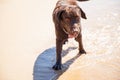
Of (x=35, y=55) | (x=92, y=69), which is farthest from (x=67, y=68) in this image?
(x=35, y=55)

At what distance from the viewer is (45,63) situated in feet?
18.2

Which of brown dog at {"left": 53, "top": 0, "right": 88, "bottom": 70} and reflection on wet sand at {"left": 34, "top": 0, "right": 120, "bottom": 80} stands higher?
brown dog at {"left": 53, "top": 0, "right": 88, "bottom": 70}

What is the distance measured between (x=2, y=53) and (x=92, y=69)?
1.83m

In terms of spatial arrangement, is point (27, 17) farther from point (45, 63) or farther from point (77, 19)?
point (77, 19)

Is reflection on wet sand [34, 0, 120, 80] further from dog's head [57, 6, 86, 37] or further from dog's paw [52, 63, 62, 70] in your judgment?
dog's head [57, 6, 86, 37]

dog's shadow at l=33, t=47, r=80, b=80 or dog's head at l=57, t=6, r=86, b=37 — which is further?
dog's shadow at l=33, t=47, r=80, b=80

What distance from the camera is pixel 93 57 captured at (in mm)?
5652

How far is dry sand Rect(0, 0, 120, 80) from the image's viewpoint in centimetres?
522

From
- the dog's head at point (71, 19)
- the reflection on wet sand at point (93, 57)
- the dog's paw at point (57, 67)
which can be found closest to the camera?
the dog's head at point (71, 19)

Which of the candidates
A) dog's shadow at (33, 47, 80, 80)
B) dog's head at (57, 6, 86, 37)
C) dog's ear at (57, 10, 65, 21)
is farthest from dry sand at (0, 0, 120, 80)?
dog's ear at (57, 10, 65, 21)

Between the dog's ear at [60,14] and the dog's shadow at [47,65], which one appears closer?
the dog's ear at [60,14]

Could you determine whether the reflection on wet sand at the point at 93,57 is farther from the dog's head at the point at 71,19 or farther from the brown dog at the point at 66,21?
the dog's head at the point at 71,19

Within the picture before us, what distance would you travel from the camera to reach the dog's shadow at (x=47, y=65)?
16.9 feet

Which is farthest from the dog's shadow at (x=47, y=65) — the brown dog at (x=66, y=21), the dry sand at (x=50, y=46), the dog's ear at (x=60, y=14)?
the dog's ear at (x=60, y=14)
